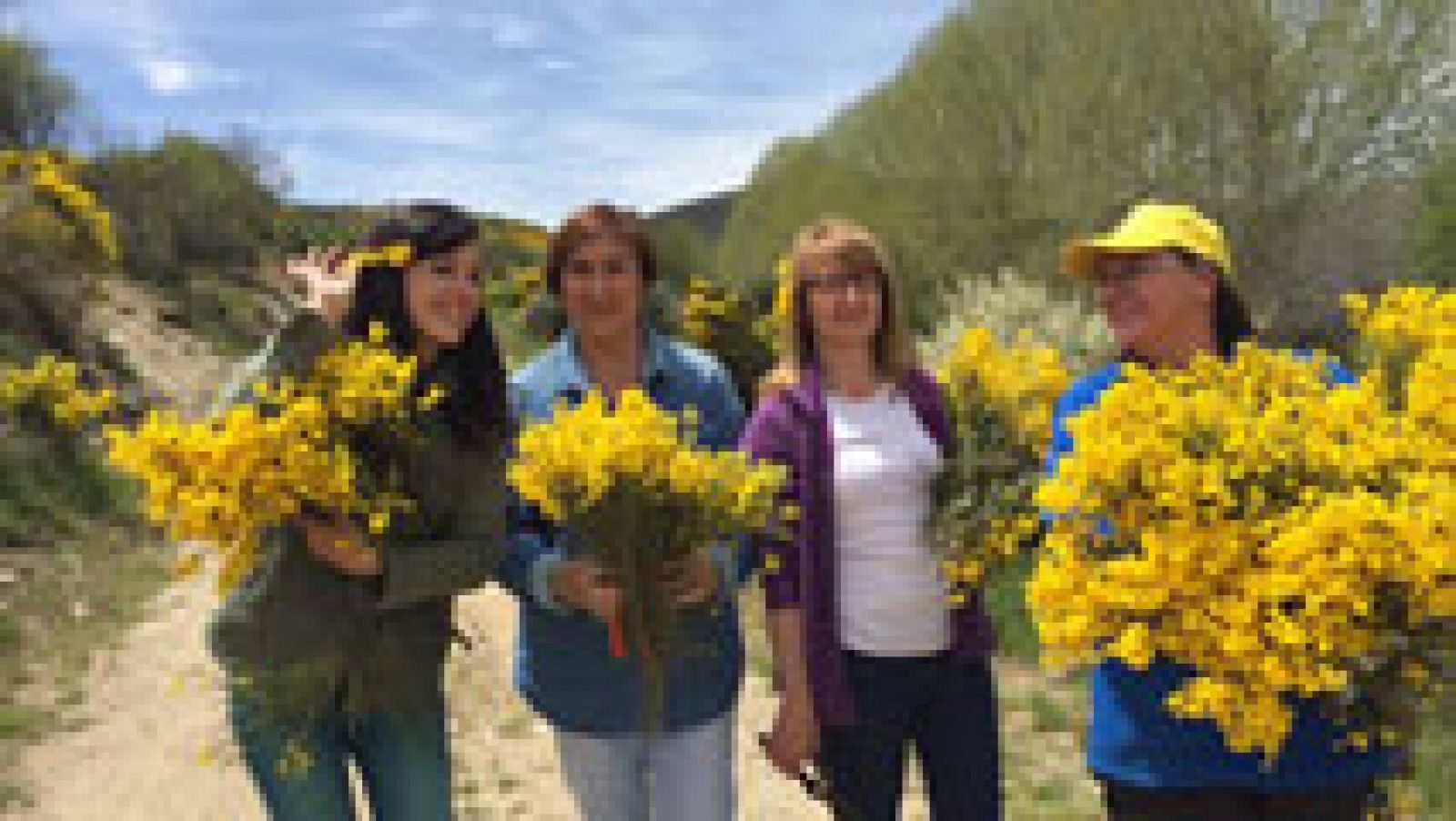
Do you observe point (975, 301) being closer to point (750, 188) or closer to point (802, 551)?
point (750, 188)

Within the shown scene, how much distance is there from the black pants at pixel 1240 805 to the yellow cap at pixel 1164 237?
983 mm

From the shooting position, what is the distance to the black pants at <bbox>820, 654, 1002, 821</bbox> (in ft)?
8.42

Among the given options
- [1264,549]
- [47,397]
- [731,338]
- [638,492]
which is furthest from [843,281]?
[47,397]

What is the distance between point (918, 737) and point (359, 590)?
1334 millimetres

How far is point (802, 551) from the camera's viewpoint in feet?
8.29

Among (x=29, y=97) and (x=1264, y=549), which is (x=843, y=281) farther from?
(x=29, y=97)

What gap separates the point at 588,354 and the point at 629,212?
0.34 metres

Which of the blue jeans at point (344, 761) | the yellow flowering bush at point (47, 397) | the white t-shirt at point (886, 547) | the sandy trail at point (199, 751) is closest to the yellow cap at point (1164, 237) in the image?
the white t-shirt at point (886, 547)

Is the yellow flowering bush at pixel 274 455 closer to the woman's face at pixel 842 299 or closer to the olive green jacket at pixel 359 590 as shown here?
the olive green jacket at pixel 359 590

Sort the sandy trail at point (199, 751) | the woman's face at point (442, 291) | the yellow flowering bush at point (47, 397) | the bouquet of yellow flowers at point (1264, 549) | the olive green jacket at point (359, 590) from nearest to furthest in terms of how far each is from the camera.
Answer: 1. the bouquet of yellow flowers at point (1264, 549)
2. the olive green jacket at point (359, 590)
3. the woman's face at point (442, 291)
4. the sandy trail at point (199, 751)
5. the yellow flowering bush at point (47, 397)

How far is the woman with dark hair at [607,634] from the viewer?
8.06 ft

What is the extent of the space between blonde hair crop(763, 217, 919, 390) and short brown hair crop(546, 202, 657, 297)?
→ 1.17 feet

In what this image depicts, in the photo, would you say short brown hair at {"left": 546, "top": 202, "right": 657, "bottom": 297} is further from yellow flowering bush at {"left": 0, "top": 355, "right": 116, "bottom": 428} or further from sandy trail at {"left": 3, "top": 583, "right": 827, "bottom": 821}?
yellow flowering bush at {"left": 0, "top": 355, "right": 116, "bottom": 428}

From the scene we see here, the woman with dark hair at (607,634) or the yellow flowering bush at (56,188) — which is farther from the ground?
the yellow flowering bush at (56,188)
